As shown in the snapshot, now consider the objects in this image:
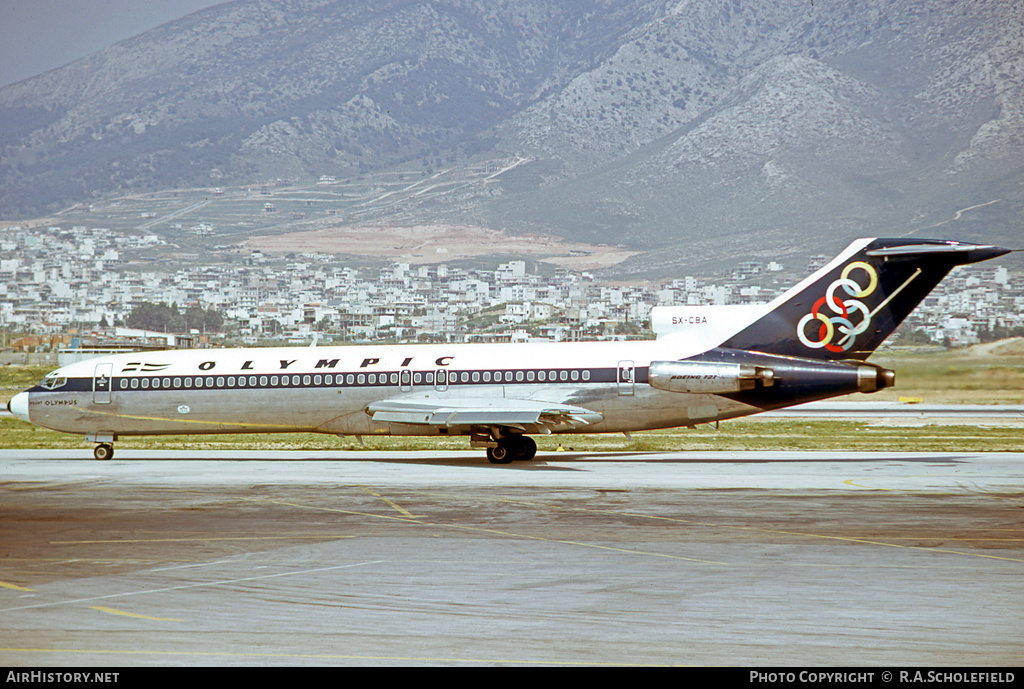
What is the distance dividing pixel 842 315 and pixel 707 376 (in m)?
4.30

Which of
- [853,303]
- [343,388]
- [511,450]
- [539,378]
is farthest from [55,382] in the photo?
[853,303]

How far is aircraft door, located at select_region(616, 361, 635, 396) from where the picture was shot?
99.7 feet

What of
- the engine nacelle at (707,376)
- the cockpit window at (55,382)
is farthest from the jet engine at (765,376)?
the cockpit window at (55,382)

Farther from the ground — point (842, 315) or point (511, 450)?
point (842, 315)

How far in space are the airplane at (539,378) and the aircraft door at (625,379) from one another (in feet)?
0.11

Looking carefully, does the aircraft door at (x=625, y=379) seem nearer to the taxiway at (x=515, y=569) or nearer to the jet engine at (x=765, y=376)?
the jet engine at (x=765, y=376)

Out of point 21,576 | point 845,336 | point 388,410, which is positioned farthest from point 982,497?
point 21,576

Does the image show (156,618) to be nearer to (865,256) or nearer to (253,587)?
(253,587)

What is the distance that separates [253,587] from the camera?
44.3ft

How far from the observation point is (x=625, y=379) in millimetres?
30453

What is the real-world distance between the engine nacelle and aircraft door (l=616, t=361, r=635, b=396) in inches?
21.7

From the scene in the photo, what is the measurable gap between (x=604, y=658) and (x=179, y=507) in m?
13.2

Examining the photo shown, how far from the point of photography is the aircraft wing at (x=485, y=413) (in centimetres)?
2975

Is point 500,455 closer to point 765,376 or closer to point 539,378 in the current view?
point 539,378
